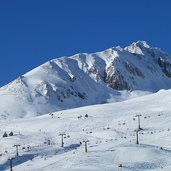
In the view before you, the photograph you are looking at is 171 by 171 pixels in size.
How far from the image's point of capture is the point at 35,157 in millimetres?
60188

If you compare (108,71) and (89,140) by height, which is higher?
(108,71)

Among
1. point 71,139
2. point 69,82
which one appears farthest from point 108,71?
point 71,139

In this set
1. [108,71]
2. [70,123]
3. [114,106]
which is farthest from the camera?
[108,71]

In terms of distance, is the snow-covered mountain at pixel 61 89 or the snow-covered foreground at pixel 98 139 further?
the snow-covered mountain at pixel 61 89

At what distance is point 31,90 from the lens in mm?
167125

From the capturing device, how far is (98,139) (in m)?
69.1

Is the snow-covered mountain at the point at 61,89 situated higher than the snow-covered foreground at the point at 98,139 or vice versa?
the snow-covered mountain at the point at 61,89

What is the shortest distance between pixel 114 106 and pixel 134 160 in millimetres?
47308

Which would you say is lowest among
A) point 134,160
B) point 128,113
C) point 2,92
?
point 134,160

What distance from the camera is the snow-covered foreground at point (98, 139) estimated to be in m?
49.6

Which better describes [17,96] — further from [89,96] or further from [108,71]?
[108,71]

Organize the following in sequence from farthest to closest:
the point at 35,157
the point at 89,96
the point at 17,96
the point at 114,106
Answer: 1. the point at 89,96
2. the point at 17,96
3. the point at 114,106
4. the point at 35,157

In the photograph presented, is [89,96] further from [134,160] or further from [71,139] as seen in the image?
[134,160]

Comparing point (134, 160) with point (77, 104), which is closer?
point (134, 160)
